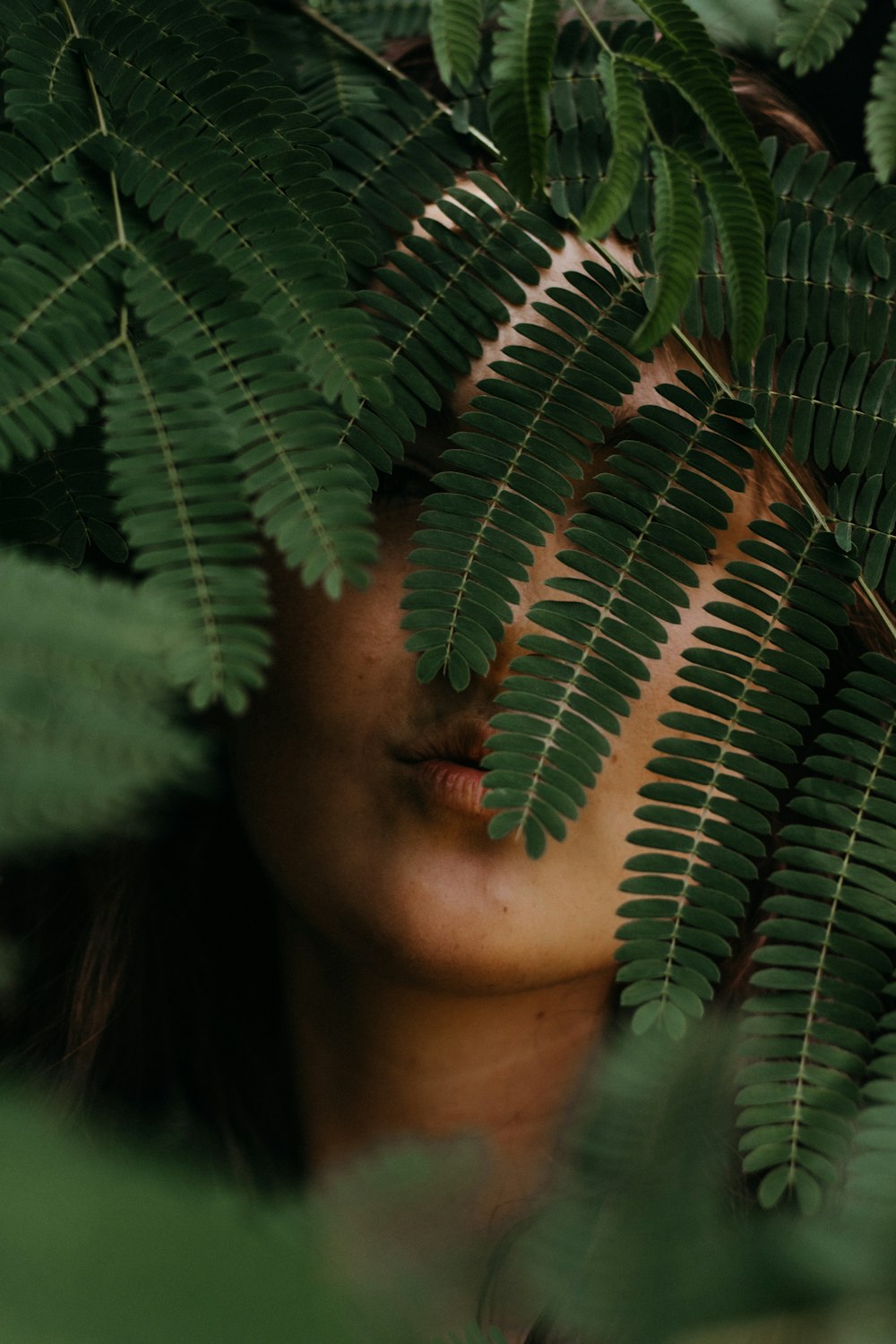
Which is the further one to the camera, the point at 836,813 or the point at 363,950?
the point at 363,950

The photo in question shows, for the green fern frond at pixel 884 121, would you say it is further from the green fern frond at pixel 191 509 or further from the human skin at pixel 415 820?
the green fern frond at pixel 191 509

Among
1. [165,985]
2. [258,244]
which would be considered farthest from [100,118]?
→ [165,985]

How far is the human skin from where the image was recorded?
89 centimetres

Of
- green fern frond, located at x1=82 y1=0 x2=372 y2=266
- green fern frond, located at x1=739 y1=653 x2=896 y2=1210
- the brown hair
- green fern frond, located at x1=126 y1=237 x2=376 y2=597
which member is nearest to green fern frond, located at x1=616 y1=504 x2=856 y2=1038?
green fern frond, located at x1=739 y1=653 x2=896 y2=1210

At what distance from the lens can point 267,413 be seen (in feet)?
2.16

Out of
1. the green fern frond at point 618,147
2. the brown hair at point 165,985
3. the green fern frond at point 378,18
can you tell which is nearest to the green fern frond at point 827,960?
the green fern frond at point 618,147

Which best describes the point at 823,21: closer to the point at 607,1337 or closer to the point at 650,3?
the point at 650,3

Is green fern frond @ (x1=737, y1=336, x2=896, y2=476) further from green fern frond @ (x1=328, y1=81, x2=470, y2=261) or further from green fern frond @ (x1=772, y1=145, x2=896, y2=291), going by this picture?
green fern frond @ (x1=328, y1=81, x2=470, y2=261)

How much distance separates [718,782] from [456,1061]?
22.9 inches

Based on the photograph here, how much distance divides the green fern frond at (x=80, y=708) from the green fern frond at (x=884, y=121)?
66cm

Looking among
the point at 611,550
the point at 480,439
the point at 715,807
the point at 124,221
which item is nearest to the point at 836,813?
the point at 715,807

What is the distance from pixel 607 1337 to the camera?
0.25 meters

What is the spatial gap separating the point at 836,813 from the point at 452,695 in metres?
0.33

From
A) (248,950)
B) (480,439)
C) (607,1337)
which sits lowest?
(248,950)
